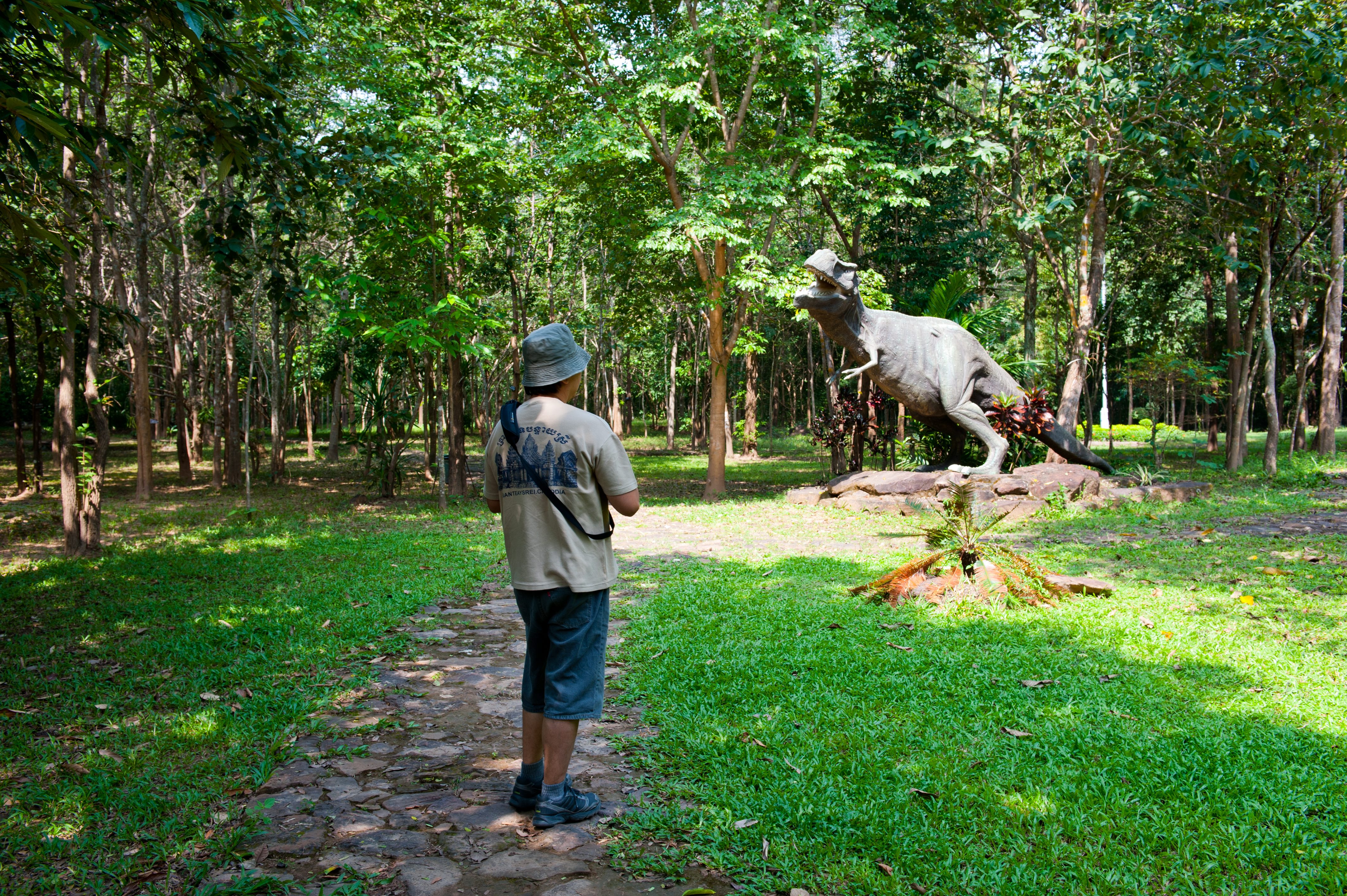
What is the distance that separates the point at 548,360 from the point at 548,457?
14.6 inches

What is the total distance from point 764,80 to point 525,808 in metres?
12.0

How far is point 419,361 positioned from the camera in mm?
15469

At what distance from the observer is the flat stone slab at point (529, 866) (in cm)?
276

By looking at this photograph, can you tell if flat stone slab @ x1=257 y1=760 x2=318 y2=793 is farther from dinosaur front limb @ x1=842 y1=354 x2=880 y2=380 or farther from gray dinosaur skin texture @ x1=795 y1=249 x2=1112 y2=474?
dinosaur front limb @ x1=842 y1=354 x2=880 y2=380

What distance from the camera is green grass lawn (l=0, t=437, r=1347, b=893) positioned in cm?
283

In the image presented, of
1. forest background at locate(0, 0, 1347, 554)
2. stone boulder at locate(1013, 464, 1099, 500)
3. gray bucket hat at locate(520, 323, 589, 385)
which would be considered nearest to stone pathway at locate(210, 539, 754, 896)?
gray bucket hat at locate(520, 323, 589, 385)

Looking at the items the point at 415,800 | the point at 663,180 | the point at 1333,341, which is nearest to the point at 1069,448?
the point at 1333,341

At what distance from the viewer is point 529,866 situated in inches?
110

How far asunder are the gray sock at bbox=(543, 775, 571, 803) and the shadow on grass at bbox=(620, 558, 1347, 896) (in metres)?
→ 0.28

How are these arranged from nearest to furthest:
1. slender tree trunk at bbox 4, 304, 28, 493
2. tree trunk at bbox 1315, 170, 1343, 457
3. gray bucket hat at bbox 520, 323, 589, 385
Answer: gray bucket hat at bbox 520, 323, 589, 385 → slender tree trunk at bbox 4, 304, 28, 493 → tree trunk at bbox 1315, 170, 1343, 457

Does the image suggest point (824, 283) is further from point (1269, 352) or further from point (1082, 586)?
point (1269, 352)

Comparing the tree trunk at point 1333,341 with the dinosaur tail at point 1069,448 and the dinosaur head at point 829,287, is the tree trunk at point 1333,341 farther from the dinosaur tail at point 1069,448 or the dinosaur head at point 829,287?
the dinosaur head at point 829,287

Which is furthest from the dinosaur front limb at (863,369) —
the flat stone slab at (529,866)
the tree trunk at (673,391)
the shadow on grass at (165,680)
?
the tree trunk at (673,391)

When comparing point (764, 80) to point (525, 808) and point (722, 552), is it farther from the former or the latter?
point (525, 808)
